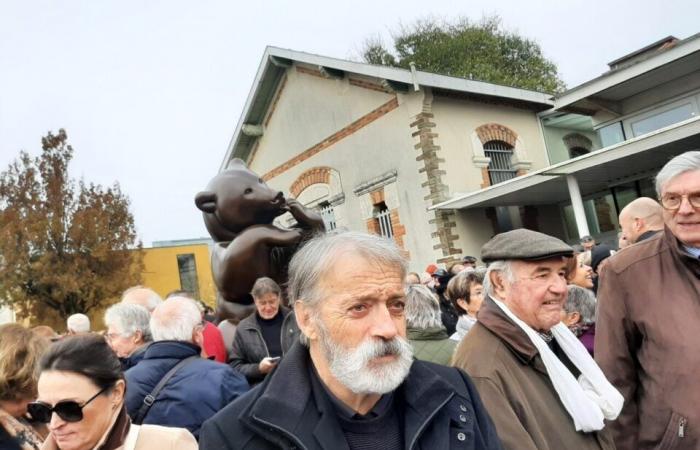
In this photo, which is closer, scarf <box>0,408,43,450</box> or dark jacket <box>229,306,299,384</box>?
scarf <box>0,408,43,450</box>

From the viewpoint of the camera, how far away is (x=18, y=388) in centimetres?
246

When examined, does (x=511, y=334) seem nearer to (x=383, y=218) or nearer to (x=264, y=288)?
(x=264, y=288)

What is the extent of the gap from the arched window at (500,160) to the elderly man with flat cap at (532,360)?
13.0 metres

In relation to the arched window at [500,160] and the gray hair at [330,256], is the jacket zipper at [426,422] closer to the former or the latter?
the gray hair at [330,256]

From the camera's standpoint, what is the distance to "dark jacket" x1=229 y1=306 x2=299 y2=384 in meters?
4.13

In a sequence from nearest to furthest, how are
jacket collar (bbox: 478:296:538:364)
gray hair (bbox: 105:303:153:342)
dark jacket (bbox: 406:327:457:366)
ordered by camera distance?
jacket collar (bbox: 478:296:538:364) < dark jacket (bbox: 406:327:457:366) < gray hair (bbox: 105:303:153:342)

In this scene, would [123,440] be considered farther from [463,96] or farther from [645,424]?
[463,96]

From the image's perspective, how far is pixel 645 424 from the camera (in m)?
2.52

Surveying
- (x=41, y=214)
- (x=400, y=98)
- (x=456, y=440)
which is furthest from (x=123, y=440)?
(x=41, y=214)

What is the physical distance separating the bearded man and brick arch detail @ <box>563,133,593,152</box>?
642 inches

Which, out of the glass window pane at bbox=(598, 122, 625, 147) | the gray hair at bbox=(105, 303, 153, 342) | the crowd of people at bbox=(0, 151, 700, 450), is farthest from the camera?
the glass window pane at bbox=(598, 122, 625, 147)

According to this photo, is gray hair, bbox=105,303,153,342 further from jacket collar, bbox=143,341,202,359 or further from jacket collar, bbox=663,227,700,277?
jacket collar, bbox=663,227,700,277

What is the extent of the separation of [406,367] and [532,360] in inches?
30.1

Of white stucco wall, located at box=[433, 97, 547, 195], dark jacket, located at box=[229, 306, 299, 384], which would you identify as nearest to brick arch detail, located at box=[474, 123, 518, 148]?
white stucco wall, located at box=[433, 97, 547, 195]
